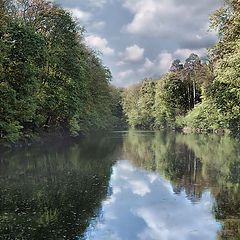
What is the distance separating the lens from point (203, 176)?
2305 centimetres

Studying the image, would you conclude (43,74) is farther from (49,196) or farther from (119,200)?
(119,200)

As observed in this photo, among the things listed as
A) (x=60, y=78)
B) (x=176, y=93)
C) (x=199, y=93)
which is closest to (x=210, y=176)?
(x=60, y=78)

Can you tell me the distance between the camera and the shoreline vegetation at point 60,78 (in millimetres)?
24297

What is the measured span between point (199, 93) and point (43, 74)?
5516 cm

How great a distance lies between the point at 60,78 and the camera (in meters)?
48.4

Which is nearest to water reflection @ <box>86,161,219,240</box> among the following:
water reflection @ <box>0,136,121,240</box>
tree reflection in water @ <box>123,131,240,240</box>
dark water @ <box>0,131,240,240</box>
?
dark water @ <box>0,131,240,240</box>

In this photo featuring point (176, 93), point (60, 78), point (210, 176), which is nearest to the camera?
point (210, 176)

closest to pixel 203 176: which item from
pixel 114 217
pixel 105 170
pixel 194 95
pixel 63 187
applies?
pixel 105 170

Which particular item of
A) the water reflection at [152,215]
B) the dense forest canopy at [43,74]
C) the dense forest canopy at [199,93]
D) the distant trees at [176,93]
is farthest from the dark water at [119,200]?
the distant trees at [176,93]

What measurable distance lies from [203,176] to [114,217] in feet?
31.9

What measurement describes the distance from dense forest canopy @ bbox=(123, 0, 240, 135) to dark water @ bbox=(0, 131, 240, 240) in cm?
424

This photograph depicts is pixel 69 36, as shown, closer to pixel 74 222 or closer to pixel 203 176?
pixel 203 176

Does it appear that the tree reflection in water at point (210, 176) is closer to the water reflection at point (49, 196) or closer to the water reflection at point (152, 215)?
the water reflection at point (152, 215)

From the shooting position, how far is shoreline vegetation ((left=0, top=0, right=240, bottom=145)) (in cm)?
2430
